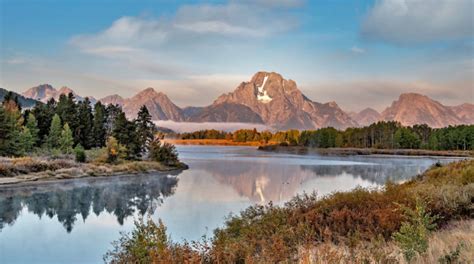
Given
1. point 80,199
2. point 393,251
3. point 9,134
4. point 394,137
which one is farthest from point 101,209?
point 394,137

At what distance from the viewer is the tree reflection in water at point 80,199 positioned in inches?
634

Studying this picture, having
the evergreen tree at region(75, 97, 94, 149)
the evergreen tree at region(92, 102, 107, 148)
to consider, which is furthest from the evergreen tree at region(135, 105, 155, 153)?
the evergreen tree at region(92, 102, 107, 148)

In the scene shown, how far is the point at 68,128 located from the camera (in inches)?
1677

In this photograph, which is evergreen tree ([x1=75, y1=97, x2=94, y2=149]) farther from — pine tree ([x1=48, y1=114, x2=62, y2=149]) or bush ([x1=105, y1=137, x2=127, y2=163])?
bush ([x1=105, y1=137, x2=127, y2=163])

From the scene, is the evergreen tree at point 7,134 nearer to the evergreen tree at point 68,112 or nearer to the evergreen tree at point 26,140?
the evergreen tree at point 26,140

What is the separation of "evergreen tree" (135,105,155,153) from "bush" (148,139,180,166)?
148 cm

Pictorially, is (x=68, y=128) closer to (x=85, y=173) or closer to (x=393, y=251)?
(x=85, y=173)

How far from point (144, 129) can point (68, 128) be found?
323 inches

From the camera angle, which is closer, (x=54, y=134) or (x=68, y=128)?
(x=68, y=128)

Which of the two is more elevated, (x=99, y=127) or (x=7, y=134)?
(x=99, y=127)

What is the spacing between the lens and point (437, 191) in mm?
11453

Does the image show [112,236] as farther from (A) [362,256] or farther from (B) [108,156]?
(B) [108,156]

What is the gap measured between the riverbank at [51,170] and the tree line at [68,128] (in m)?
4.02

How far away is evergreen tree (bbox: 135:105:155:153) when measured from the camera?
1807 inches
